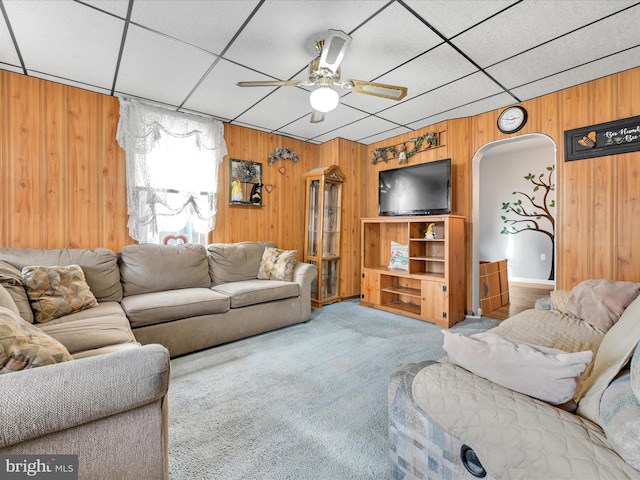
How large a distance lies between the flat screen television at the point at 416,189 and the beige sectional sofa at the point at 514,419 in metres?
2.60

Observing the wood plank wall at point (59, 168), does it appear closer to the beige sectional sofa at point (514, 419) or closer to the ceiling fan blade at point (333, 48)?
the ceiling fan blade at point (333, 48)

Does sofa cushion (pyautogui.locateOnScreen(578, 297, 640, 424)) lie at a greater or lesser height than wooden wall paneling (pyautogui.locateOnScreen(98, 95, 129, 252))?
lesser

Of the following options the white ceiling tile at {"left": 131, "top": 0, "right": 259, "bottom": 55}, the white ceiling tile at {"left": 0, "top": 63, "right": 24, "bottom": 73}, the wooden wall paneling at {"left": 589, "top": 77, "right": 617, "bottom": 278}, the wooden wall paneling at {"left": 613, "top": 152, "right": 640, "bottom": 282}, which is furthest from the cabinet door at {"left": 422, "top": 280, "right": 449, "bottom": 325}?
the white ceiling tile at {"left": 0, "top": 63, "right": 24, "bottom": 73}

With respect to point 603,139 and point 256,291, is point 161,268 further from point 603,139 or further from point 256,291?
point 603,139

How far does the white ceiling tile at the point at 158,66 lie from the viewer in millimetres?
2191

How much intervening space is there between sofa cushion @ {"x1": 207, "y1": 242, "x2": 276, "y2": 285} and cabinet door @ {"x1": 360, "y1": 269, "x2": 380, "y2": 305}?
159 centimetres

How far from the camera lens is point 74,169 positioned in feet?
9.59

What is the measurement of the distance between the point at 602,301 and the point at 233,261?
11.2 feet

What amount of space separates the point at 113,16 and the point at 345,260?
3.70 metres

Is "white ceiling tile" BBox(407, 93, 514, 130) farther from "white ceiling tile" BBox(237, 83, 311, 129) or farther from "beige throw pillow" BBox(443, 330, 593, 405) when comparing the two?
"beige throw pillow" BBox(443, 330, 593, 405)

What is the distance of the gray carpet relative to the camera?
1.39 metres

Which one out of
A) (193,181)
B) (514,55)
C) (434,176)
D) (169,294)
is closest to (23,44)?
(193,181)

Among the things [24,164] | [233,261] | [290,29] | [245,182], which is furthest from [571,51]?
[24,164]

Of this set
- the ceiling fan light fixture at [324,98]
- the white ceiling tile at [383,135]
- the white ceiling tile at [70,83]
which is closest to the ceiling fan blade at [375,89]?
the ceiling fan light fixture at [324,98]
